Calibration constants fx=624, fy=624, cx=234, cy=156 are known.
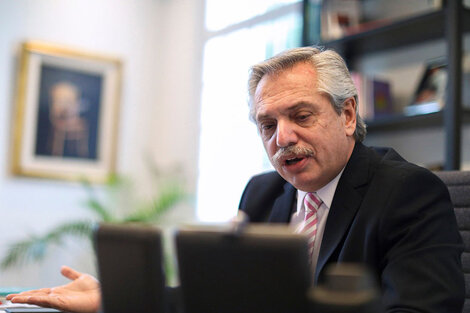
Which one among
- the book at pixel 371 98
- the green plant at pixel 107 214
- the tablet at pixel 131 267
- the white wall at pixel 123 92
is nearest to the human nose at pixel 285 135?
the tablet at pixel 131 267

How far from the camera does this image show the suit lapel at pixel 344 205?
143 cm

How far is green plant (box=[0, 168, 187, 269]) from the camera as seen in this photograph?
14.9ft

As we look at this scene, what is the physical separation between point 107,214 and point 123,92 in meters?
1.09

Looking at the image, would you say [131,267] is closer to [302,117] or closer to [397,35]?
[302,117]

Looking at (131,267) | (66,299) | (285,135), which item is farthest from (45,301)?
(285,135)

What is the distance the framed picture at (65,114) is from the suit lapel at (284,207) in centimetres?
333

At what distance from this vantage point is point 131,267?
2.76 ft

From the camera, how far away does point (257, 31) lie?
14.8ft

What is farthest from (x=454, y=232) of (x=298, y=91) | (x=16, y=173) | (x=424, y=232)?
(x=16, y=173)

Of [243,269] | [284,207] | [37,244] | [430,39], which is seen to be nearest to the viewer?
[243,269]

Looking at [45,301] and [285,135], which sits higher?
[285,135]

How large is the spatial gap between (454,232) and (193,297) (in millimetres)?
811

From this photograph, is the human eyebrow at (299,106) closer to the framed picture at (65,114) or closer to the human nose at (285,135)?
the human nose at (285,135)

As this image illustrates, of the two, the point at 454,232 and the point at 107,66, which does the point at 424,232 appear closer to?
the point at 454,232
